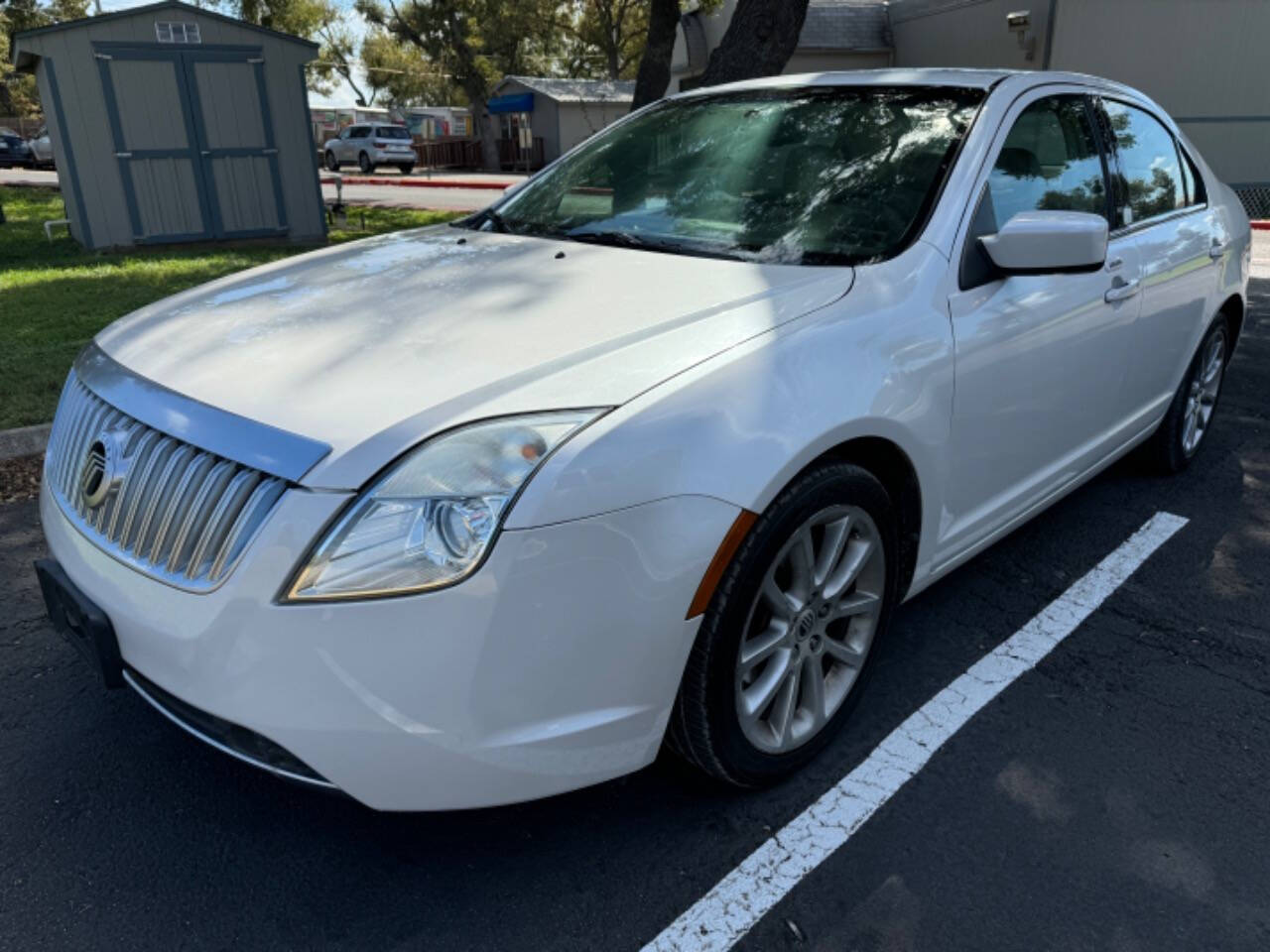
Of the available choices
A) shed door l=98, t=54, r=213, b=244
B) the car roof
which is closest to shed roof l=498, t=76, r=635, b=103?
shed door l=98, t=54, r=213, b=244

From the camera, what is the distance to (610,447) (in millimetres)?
1794

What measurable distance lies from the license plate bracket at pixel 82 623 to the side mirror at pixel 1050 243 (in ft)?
7.50

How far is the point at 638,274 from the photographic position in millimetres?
2555

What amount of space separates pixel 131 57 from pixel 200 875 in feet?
37.7

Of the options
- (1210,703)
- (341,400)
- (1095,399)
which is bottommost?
(1210,703)

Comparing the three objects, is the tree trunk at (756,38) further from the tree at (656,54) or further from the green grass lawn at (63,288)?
the green grass lawn at (63,288)

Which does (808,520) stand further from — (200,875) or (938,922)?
(200,875)

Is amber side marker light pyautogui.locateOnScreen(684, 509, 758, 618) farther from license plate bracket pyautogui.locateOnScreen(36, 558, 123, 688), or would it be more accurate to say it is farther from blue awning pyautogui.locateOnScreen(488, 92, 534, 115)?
blue awning pyautogui.locateOnScreen(488, 92, 534, 115)

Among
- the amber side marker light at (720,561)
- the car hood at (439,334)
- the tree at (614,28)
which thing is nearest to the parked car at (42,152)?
the tree at (614,28)

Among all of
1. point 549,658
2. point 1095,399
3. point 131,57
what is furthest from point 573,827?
point 131,57

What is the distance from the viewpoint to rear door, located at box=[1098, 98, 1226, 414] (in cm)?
351

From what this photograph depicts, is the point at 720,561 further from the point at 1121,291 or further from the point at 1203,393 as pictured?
the point at 1203,393

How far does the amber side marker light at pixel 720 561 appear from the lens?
1.92m

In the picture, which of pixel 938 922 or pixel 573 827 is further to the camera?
pixel 573 827
